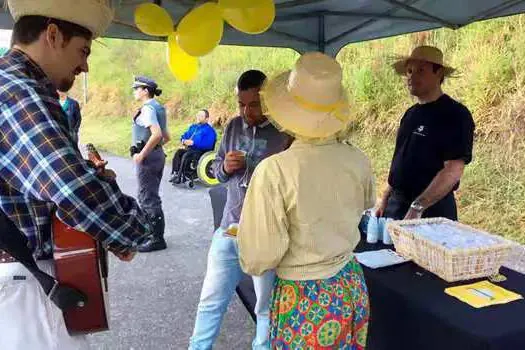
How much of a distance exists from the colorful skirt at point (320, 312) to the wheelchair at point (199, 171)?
6.04m

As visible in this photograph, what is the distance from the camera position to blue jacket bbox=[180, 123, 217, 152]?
7992 mm

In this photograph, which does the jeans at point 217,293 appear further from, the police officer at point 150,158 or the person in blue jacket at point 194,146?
the person in blue jacket at point 194,146

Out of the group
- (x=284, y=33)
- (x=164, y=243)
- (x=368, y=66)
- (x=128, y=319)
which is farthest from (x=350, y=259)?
(x=368, y=66)

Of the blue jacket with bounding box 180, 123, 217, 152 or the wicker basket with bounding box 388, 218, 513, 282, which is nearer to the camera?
the wicker basket with bounding box 388, 218, 513, 282

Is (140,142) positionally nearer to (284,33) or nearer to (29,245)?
(284,33)

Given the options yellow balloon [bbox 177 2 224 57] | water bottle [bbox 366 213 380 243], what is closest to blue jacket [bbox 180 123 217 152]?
yellow balloon [bbox 177 2 224 57]

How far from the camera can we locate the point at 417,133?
106 inches

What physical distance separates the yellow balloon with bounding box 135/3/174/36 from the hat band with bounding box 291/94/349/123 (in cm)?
185

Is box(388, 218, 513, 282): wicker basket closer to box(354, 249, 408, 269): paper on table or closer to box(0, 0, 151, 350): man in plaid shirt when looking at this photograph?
box(354, 249, 408, 269): paper on table

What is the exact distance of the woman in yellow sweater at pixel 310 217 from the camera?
1.51 meters

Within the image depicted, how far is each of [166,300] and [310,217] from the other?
2223 mm

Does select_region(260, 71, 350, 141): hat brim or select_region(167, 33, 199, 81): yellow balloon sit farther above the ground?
select_region(167, 33, 199, 81): yellow balloon

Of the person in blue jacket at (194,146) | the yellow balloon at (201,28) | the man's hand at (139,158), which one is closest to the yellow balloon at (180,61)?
the yellow balloon at (201,28)

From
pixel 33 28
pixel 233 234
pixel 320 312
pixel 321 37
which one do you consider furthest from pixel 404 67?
pixel 33 28
